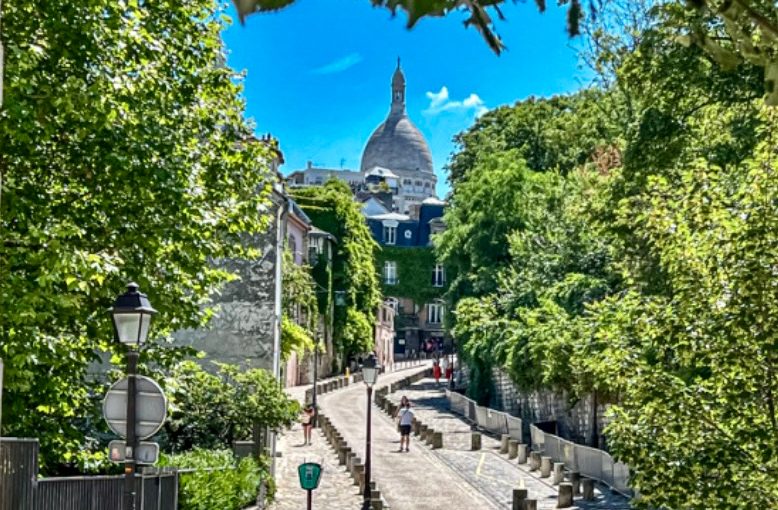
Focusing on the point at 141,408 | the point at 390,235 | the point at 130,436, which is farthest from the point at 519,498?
the point at 390,235

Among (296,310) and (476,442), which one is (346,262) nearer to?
(296,310)

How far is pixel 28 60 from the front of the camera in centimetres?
1468

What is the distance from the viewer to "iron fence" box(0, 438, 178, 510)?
13648mm

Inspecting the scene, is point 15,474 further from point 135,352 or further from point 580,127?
point 580,127

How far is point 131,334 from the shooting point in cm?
1270

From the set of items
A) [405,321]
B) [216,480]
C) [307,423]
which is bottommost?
[216,480]

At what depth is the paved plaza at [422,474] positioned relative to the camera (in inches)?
1175

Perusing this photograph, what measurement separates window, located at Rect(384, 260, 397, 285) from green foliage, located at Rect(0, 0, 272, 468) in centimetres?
9460

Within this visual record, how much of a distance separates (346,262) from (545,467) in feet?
128

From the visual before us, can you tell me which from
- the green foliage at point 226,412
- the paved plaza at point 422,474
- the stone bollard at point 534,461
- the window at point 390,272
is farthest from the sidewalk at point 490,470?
the window at point 390,272

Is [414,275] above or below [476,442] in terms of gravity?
above

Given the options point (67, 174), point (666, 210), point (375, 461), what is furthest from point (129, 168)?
point (375, 461)

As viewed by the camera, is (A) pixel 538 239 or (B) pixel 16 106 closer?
(B) pixel 16 106

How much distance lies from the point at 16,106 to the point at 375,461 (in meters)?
25.2
